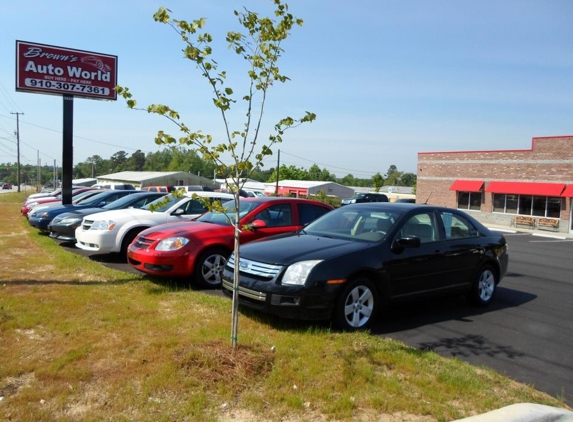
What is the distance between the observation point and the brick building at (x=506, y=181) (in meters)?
32.2

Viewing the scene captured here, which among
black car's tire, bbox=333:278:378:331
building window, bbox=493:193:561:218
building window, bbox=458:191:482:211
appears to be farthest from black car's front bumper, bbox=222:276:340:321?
building window, bbox=458:191:482:211

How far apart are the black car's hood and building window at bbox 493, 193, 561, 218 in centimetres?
3088

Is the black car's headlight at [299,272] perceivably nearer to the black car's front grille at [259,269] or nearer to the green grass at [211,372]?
the black car's front grille at [259,269]

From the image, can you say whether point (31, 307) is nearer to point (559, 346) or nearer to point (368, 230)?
point (368, 230)

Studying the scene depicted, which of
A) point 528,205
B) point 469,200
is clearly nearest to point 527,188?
point 528,205

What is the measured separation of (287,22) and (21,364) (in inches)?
153

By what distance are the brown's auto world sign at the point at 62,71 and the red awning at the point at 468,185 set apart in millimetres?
27228

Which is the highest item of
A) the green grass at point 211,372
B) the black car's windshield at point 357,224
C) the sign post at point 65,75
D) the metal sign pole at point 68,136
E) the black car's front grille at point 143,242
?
the sign post at point 65,75

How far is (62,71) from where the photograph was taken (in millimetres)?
19625

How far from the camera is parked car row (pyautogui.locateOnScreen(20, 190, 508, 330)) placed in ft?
18.1

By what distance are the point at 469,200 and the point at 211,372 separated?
37.7 meters

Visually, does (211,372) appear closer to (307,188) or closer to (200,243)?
(200,243)

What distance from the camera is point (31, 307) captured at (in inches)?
246

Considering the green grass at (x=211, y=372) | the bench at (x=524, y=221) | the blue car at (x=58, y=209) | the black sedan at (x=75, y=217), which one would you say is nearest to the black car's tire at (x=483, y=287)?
the green grass at (x=211, y=372)
